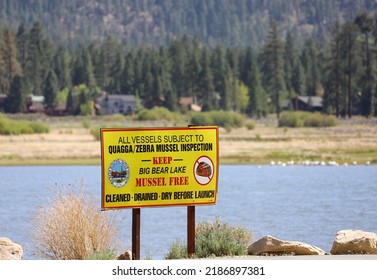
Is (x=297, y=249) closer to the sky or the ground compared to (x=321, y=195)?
closer to the sky

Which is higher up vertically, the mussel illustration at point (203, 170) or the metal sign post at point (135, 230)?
the mussel illustration at point (203, 170)

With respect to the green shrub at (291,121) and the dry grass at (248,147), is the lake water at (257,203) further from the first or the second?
the green shrub at (291,121)

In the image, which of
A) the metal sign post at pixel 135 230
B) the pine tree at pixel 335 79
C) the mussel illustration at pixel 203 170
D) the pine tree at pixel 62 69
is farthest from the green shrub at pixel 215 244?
the pine tree at pixel 62 69

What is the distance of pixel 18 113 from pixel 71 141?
53771 mm

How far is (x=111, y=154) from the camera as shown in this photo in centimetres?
1212

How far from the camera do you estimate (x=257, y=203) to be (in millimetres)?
38500

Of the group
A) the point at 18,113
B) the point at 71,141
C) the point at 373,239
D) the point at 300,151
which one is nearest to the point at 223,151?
the point at 300,151

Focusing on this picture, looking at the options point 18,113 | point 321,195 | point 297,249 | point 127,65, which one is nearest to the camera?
point 297,249

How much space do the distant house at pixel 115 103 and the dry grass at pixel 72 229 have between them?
359ft

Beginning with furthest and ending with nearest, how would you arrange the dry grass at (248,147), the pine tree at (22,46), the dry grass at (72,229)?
the pine tree at (22,46) → the dry grass at (248,147) → the dry grass at (72,229)

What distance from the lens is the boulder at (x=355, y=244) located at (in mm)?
13398
